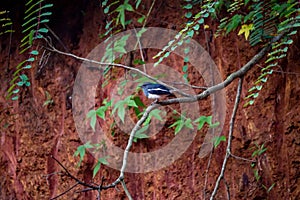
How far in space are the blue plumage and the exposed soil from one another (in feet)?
1.05

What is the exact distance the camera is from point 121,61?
2.98 metres

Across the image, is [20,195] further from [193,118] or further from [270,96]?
[270,96]

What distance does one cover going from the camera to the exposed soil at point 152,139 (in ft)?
8.02

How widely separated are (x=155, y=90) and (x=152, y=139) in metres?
0.46

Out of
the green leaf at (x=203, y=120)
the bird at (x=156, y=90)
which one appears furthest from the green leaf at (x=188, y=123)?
the bird at (x=156, y=90)

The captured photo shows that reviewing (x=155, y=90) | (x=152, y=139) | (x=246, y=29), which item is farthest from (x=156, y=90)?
(x=246, y=29)

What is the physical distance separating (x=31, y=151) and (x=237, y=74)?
1.81 metres

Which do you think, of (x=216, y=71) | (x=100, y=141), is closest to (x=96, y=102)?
(x=100, y=141)

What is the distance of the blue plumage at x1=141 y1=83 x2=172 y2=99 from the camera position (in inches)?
97.2

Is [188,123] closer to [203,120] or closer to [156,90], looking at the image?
[203,120]

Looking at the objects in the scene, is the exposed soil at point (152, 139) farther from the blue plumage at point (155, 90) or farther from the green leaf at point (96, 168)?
the blue plumage at point (155, 90)

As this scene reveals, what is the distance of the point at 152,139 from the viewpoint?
283 centimetres

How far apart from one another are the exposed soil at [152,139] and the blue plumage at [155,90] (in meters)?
0.32

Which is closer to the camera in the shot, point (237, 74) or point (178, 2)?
point (237, 74)
